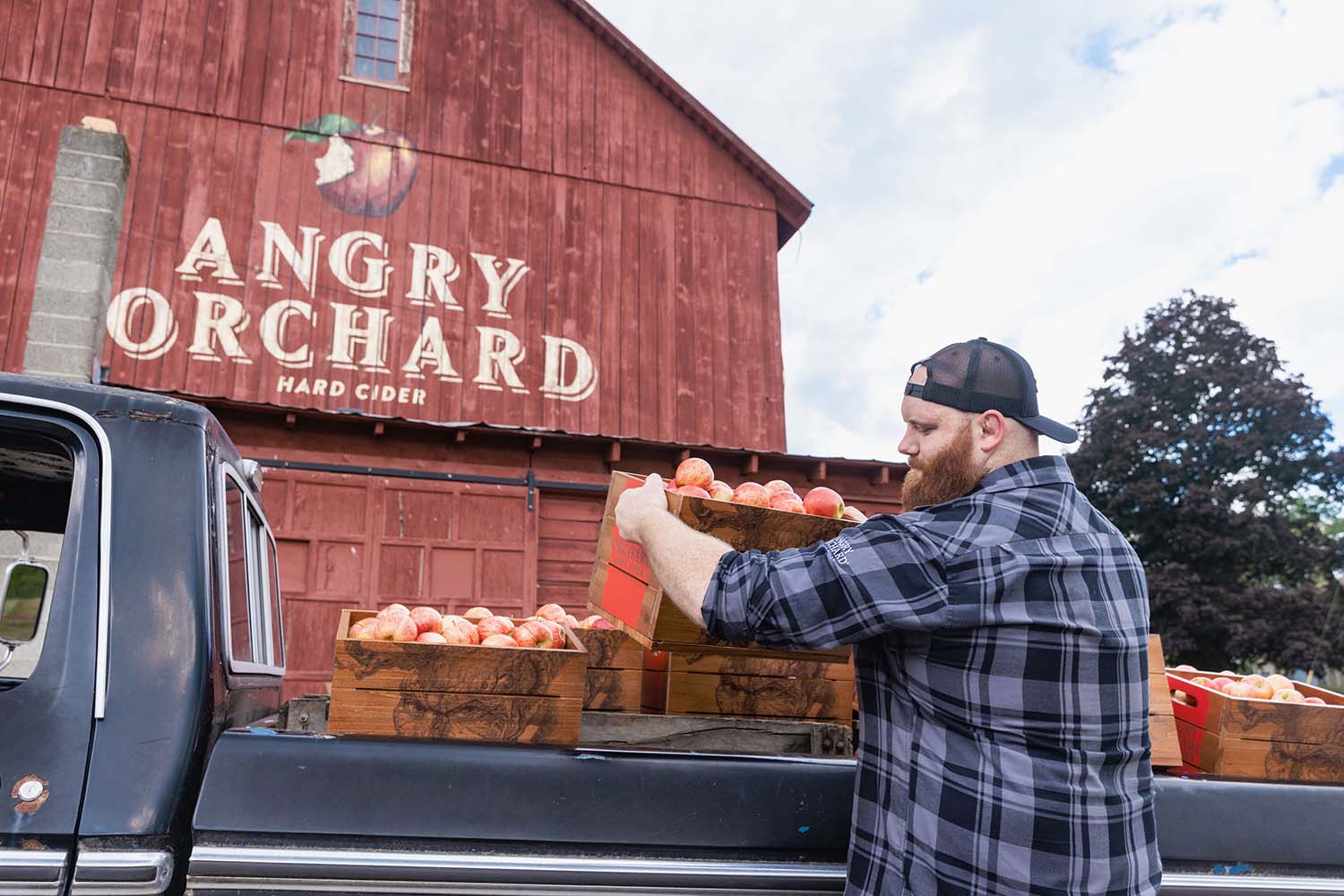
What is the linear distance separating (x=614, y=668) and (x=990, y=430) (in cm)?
139

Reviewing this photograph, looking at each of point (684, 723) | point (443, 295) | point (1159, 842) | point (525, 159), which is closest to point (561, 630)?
point (684, 723)

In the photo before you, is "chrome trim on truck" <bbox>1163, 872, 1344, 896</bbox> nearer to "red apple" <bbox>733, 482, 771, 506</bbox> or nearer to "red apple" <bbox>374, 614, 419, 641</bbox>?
"red apple" <bbox>733, 482, 771, 506</bbox>

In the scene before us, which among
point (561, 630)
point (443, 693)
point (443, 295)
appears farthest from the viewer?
point (443, 295)

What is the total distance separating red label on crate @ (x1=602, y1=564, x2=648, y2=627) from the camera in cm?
256

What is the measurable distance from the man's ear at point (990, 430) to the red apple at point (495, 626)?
1.40m

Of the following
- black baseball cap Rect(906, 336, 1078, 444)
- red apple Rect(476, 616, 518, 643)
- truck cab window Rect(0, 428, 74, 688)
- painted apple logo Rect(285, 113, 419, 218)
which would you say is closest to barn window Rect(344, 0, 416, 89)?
painted apple logo Rect(285, 113, 419, 218)

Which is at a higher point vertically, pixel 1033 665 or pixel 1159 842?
pixel 1033 665

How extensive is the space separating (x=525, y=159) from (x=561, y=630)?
1221cm

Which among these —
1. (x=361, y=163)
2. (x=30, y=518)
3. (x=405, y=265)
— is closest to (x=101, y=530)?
(x=30, y=518)

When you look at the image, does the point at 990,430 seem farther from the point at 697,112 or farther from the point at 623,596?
the point at 697,112

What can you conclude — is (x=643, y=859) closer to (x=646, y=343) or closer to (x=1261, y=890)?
(x=1261, y=890)

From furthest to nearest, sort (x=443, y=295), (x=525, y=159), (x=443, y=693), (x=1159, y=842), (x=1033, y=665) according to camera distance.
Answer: (x=525, y=159) → (x=443, y=295) → (x=443, y=693) → (x=1159, y=842) → (x=1033, y=665)

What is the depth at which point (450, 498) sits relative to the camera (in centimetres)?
1069

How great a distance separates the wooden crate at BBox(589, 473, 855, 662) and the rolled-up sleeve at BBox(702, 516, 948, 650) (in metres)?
0.50
